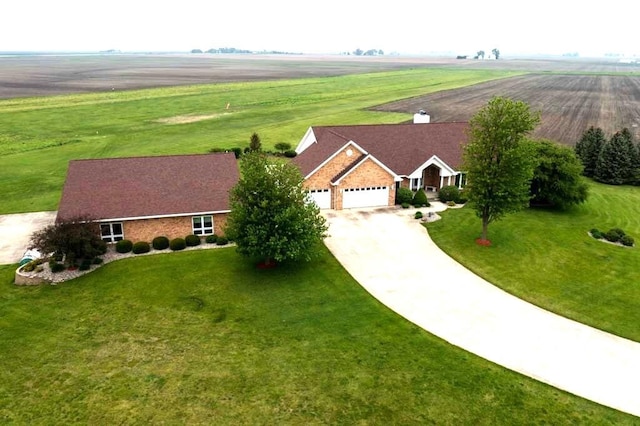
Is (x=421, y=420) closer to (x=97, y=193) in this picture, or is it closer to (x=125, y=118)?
(x=97, y=193)

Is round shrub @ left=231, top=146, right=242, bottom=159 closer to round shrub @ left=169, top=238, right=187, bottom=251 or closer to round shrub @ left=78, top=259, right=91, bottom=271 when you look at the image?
round shrub @ left=169, top=238, right=187, bottom=251

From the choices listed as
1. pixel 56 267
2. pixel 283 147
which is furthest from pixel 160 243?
pixel 283 147

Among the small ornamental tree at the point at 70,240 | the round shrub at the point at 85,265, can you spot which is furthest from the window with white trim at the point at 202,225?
the round shrub at the point at 85,265

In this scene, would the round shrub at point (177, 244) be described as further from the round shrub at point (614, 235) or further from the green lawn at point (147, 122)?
the round shrub at point (614, 235)

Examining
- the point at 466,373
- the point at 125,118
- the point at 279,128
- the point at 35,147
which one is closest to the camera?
the point at 466,373

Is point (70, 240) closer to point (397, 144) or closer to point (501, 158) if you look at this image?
point (501, 158)

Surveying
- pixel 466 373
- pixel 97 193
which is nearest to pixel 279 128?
pixel 97 193

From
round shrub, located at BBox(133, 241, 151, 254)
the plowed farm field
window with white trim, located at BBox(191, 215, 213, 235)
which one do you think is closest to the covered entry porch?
window with white trim, located at BBox(191, 215, 213, 235)
